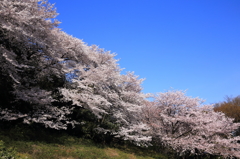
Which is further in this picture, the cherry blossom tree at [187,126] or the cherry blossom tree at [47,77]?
A: the cherry blossom tree at [187,126]

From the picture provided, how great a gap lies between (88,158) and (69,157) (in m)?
1.50

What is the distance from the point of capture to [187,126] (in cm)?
2275

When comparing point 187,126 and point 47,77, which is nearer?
point 47,77

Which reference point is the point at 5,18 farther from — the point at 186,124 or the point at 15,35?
the point at 186,124

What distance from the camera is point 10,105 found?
1361 cm

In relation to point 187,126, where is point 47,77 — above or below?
above

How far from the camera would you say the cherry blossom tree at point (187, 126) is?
21094 mm

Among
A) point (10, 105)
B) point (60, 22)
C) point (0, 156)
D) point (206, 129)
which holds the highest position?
point (60, 22)

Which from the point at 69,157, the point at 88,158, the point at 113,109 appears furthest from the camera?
the point at 113,109

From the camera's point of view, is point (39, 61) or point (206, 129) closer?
point (39, 61)

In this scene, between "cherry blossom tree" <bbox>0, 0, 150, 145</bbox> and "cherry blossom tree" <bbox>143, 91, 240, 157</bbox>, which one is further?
"cherry blossom tree" <bbox>143, 91, 240, 157</bbox>

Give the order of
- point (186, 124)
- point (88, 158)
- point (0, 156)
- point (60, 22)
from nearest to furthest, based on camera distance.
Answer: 1. point (0, 156)
2. point (88, 158)
3. point (60, 22)
4. point (186, 124)

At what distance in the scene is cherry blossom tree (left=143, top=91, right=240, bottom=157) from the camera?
21094 millimetres

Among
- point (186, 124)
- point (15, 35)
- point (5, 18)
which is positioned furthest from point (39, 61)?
point (186, 124)
